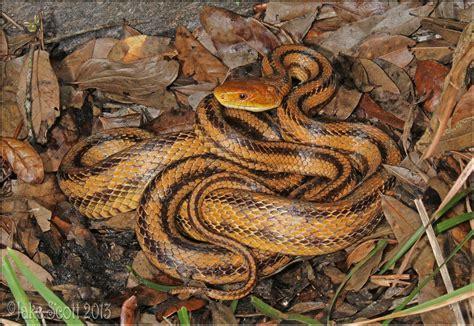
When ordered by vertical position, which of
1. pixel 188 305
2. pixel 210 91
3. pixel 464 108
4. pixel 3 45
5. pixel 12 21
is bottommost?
pixel 188 305

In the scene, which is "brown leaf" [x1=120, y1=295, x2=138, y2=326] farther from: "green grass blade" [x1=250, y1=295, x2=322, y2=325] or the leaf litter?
"green grass blade" [x1=250, y1=295, x2=322, y2=325]

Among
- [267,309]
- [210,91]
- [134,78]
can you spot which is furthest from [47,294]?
[210,91]

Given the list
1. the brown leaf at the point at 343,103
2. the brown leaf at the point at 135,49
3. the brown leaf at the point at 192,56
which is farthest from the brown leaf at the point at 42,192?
the brown leaf at the point at 343,103

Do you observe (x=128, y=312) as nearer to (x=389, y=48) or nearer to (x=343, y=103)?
(x=343, y=103)

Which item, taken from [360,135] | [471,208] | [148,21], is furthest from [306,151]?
[148,21]

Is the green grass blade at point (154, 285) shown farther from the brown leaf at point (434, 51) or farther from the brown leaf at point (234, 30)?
the brown leaf at point (434, 51)

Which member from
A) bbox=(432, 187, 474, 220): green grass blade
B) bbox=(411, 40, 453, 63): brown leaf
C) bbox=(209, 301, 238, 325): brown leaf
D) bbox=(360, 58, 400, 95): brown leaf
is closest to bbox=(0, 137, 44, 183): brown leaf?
bbox=(209, 301, 238, 325): brown leaf
